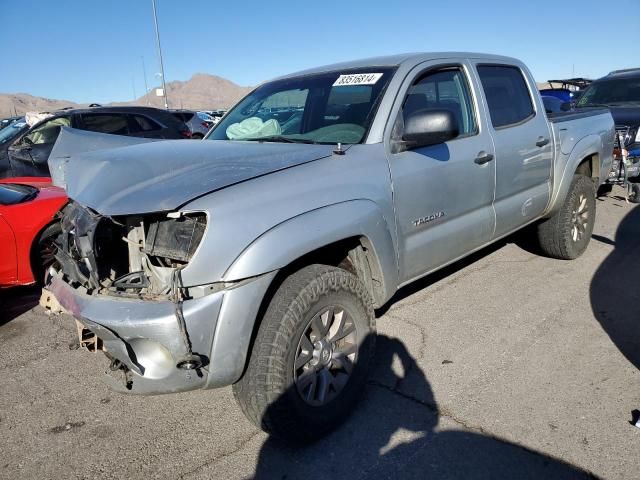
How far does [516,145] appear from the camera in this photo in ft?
13.2

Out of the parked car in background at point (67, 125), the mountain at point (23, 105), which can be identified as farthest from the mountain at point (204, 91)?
the parked car in background at point (67, 125)

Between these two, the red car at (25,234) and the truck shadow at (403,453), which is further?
the red car at (25,234)

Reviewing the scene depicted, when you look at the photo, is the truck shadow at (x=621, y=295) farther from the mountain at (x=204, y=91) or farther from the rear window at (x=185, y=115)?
the mountain at (x=204, y=91)

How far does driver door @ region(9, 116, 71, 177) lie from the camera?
26.7ft

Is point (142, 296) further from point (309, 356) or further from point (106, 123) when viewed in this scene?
point (106, 123)

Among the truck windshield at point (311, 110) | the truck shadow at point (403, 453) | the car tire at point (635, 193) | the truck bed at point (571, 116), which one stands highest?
the truck windshield at point (311, 110)

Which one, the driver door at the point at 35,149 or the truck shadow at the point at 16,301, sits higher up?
the driver door at the point at 35,149

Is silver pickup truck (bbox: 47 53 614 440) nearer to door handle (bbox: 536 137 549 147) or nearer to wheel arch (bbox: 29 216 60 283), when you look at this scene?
door handle (bbox: 536 137 549 147)

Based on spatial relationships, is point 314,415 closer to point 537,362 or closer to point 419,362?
point 419,362

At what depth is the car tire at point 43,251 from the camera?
464cm

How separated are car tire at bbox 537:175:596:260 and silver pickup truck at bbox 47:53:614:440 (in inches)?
50.5

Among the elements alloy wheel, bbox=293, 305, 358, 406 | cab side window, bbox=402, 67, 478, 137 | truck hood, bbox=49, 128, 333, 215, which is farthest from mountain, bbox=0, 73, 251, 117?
alloy wheel, bbox=293, 305, 358, 406

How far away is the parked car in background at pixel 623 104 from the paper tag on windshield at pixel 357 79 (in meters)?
4.72

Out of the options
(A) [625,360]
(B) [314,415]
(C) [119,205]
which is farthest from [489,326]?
(C) [119,205]
